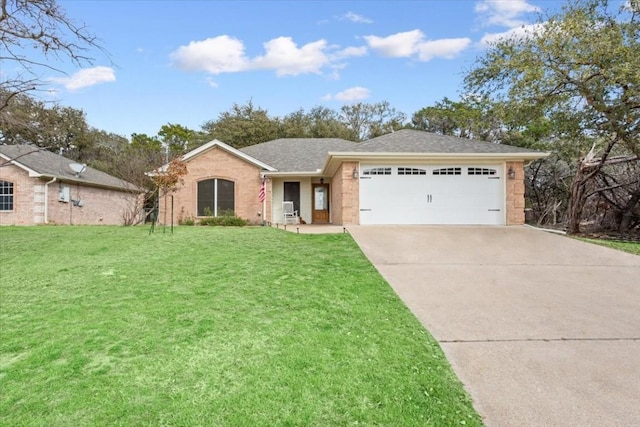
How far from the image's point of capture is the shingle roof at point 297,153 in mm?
18378

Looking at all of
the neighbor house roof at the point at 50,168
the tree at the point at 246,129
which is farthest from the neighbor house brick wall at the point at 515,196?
the tree at the point at 246,129

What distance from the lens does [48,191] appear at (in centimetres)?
1758

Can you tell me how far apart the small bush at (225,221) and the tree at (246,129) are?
56.3 ft

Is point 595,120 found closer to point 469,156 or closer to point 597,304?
point 469,156

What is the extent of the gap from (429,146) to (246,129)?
22.6 metres

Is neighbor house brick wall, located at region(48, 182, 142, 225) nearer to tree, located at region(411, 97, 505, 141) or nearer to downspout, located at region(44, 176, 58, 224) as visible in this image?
downspout, located at region(44, 176, 58, 224)

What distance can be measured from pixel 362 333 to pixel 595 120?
48.5 ft

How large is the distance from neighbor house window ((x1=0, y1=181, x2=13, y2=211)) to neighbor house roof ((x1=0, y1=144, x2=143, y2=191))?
107 cm

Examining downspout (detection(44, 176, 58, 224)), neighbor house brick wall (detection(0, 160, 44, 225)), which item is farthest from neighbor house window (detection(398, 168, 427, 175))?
neighbor house brick wall (detection(0, 160, 44, 225))

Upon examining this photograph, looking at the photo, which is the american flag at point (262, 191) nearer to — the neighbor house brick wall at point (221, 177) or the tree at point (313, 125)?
the neighbor house brick wall at point (221, 177)

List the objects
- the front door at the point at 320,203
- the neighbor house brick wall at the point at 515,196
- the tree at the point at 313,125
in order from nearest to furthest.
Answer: the neighbor house brick wall at the point at 515,196 < the front door at the point at 320,203 < the tree at the point at 313,125

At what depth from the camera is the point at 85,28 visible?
6.89 metres

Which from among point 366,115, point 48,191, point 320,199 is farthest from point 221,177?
point 366,115

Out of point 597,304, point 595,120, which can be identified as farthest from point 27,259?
point 595,120
